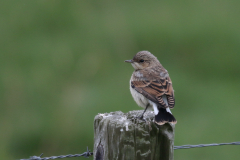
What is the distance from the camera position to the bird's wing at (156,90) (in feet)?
18.1

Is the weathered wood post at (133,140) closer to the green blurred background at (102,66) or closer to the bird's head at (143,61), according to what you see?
the bird's head at (143,61)

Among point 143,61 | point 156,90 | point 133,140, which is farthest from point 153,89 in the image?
point 133,140

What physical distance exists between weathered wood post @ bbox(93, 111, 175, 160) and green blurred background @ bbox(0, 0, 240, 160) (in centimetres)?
493

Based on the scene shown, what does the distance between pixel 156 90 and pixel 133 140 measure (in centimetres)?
195

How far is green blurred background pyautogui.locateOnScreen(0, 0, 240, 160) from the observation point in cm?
936

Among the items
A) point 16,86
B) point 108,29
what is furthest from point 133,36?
point 16,86

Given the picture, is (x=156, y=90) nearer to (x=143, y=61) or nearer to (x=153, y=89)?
(x=153, y=89)

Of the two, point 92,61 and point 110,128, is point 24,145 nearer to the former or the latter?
point 92,61

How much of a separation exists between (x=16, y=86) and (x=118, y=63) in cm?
317

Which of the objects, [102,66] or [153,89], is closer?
[153,89]

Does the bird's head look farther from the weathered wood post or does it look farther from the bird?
the weathered wood post

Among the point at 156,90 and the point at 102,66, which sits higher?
the point at 102,66

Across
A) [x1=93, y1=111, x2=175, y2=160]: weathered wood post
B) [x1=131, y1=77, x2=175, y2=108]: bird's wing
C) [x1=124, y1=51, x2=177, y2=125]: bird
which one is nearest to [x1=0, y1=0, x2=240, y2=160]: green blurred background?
[x1=124, y1=51, x2=177, y2=125]: bird

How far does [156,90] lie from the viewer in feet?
18.9
